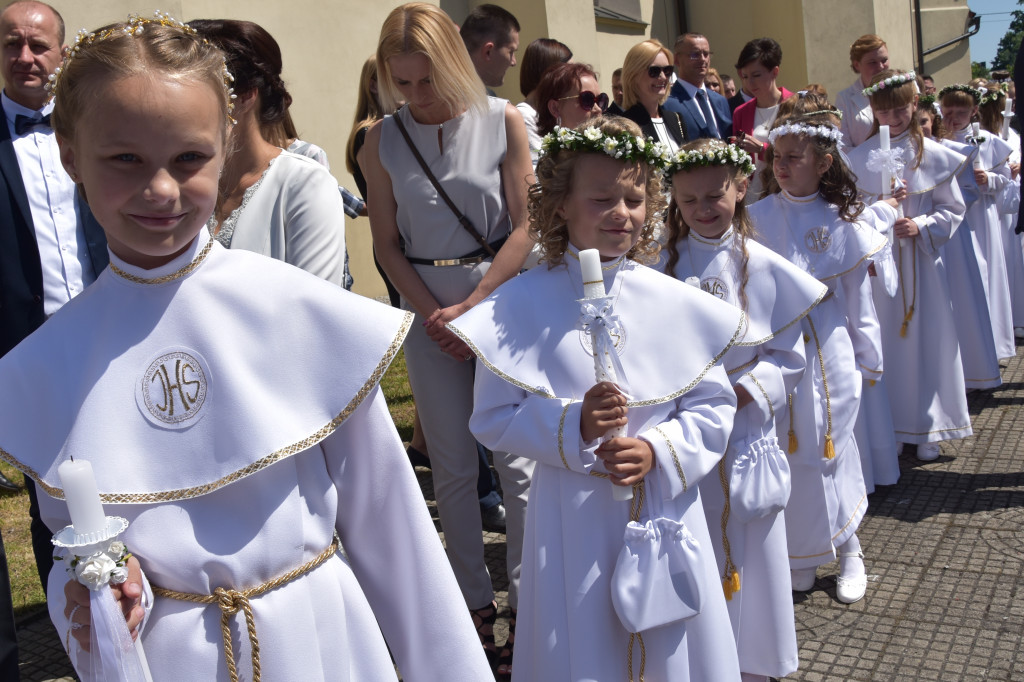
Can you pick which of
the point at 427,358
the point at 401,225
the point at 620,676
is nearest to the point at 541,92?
the point at 401,225

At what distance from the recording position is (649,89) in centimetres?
643

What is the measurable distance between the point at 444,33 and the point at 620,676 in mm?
2453

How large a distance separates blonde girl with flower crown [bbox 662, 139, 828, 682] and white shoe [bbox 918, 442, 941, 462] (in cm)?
294

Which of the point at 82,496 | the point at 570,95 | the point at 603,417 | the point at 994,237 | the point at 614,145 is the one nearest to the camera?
the point at 82,496

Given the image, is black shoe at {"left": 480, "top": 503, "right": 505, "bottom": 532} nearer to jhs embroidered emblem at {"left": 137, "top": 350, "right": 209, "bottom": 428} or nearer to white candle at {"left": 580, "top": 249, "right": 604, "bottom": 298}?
white candle at {"left": 580, "top": 249, "right": 604, "bottom": 298}

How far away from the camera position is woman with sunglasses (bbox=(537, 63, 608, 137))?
575cm

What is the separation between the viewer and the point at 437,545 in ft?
6.50

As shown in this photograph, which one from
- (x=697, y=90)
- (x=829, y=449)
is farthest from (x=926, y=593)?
(x=697, y=90)

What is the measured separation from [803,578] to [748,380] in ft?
4.63

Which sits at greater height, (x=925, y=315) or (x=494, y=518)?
(x=925, y=315)

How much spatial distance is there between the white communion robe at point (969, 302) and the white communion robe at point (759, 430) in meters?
3.56

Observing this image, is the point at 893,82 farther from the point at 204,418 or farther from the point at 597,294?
the point at 204,418

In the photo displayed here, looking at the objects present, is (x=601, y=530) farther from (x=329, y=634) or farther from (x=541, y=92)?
(x=541, y=92)

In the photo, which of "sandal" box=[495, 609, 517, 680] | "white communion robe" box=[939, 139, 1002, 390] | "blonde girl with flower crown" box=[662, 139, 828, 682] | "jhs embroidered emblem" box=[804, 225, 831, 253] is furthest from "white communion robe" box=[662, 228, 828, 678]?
"white communion robe" box=[939, 139, 1002, 390]
